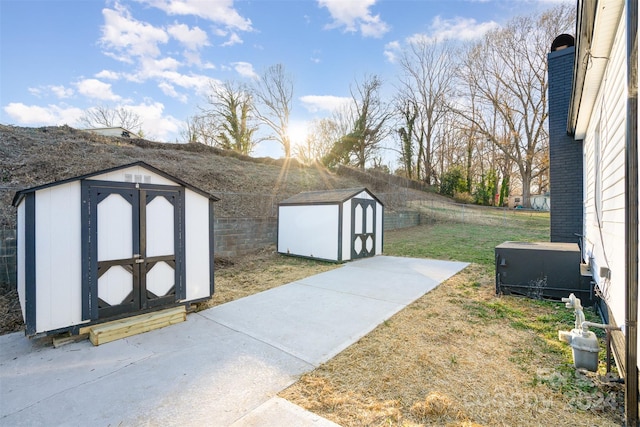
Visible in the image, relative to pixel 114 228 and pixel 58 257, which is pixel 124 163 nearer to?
pixel 114 228

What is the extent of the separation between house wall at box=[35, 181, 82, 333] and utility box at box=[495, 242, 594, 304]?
635cm

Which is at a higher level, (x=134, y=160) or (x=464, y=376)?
(x=134, y=160)

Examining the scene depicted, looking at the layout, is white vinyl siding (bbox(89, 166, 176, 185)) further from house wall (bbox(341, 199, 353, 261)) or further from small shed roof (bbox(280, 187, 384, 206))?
house wall (bbox(341, 199, 353, 261))

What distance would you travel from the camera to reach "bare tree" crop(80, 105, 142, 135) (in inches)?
963

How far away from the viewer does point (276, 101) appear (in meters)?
25.1

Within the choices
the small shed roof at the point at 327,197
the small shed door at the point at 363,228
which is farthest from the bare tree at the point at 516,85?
the small shed roof at the point at 327,197

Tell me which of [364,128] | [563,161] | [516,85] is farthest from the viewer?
[364,128]

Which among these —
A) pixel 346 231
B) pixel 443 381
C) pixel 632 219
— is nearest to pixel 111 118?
pixel 346 231

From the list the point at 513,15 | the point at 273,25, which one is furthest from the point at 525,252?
the point at 513,15

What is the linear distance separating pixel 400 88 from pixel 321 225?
23744 mm

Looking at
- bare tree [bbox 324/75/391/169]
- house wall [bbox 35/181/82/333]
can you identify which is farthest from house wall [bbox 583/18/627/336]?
bare tree [bbox 324/75/391/169]

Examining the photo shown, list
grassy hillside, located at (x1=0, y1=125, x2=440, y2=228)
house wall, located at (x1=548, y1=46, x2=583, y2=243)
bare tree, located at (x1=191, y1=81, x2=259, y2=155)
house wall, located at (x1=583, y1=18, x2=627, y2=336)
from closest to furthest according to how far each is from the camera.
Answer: house wall, located at (x1=583, y1=18, x2=627, y2=336)
house wall, located at (x1=548, y1=46, x2=583, y2=243)
grassy hillside, located at (x1=0, y1=125, x2=440, y2=228)
bare tree, located at (x1=191, y1=81, x2=259, y2=155)

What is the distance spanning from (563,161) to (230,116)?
21817 mm

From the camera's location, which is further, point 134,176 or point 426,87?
point 426,87
